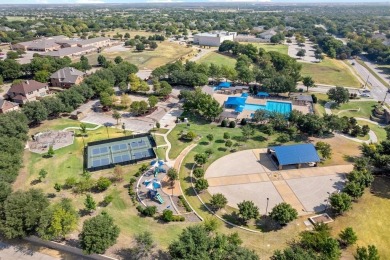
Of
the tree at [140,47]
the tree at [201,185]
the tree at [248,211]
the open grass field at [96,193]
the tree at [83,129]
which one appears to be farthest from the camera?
the tree at [140,47]

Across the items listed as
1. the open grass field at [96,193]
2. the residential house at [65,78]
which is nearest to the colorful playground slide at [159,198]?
the open grass field at [96,193]

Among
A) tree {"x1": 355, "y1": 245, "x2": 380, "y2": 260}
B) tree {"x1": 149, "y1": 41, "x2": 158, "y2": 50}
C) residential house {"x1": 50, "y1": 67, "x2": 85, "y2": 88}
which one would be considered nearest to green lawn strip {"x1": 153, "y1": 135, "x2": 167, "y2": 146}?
tree {"x1": 355, "y1": 245, "x2": 380, "y2": 260}

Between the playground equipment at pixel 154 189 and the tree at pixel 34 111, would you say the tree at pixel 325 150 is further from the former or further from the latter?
the tree at pixel 34 111

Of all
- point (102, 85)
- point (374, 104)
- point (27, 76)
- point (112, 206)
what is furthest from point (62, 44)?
point (374, 104)

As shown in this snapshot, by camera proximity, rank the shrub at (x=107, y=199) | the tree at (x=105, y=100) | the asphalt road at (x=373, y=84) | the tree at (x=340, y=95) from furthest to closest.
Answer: the asphalt road at (x=373, y=84) < the tree at (x=340, y=95) < the tree at (x=105, y=100) < the shrub at (x=107, y=199)

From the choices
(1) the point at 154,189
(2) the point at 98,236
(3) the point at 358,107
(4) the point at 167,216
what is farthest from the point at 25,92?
(3) the point at 358,107

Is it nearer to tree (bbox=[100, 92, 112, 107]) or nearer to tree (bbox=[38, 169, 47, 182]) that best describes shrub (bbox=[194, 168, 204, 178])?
tree (bbox=[38, 169, 47, 182])

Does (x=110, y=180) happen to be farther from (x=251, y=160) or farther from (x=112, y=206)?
(x=251, y=160)
